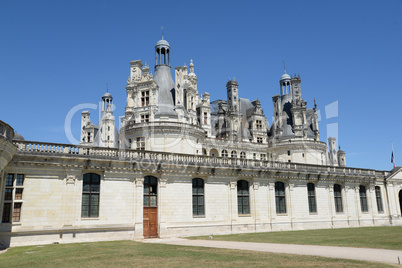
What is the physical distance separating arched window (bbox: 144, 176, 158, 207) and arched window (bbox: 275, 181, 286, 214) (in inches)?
478

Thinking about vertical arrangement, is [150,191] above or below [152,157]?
below

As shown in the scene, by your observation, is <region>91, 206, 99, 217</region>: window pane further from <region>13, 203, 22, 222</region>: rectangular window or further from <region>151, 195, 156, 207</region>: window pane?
<region>13, 203, 22, 222</region>: rectangular window

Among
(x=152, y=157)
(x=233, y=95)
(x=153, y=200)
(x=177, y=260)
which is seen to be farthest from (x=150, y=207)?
(x=233, y=95)

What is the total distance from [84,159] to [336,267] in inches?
683

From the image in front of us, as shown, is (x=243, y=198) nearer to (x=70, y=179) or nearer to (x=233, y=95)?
(x=70, y=179)

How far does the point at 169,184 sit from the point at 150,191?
1536 mm

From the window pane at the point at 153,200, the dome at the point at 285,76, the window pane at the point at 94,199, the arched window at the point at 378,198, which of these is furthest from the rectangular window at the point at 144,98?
the dome at the point at 285,76

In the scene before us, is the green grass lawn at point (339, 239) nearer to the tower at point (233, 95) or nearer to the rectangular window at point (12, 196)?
the rectangular window at point (12, 196)

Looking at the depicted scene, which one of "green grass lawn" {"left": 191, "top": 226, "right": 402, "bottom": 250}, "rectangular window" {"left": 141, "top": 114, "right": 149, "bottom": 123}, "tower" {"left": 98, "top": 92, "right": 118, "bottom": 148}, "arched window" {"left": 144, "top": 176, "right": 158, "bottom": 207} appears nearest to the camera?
"green grass lawn" {"left": 191, "top": 226, "right": 402, "bottom": 250}

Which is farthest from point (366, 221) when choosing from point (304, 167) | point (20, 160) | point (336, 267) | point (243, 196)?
point (20, 160)

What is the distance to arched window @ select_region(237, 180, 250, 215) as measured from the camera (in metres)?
29.5

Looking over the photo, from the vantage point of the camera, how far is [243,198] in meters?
29.9

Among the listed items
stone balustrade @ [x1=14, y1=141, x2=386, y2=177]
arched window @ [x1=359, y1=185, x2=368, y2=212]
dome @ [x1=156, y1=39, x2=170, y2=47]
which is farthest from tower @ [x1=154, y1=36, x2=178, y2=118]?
arched window @ [x1=359, y1=185, x2=368, y2=212]

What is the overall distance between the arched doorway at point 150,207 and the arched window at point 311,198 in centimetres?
1645
